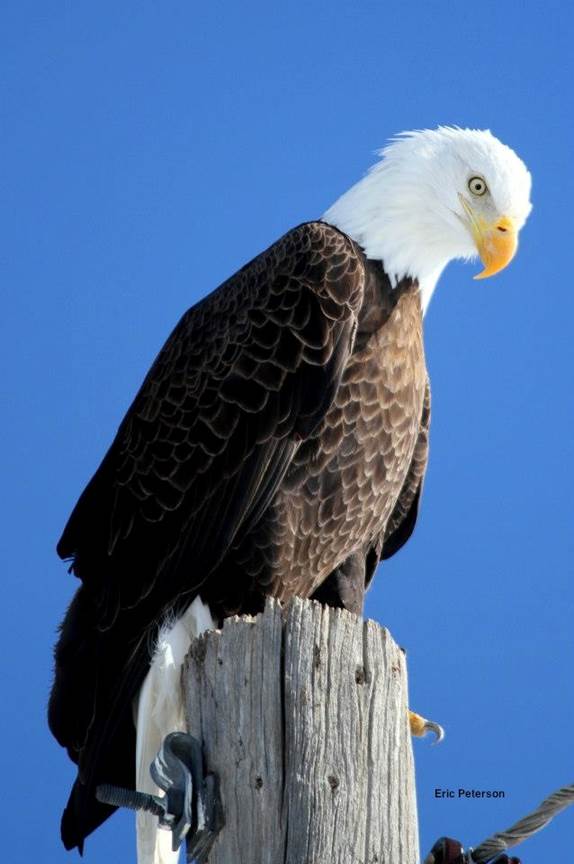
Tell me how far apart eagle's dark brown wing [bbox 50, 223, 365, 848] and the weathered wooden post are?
1025 mm

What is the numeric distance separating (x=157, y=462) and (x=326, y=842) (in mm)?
1704

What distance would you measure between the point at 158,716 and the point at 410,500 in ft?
4.44

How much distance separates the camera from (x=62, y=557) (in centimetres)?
413

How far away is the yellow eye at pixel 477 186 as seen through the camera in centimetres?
417

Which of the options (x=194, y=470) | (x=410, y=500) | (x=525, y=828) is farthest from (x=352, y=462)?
(x=525, y=828)

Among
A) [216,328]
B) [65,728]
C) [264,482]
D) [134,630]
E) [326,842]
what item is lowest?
[326,842]

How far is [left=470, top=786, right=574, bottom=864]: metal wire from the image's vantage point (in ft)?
8.29

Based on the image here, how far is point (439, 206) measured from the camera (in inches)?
168

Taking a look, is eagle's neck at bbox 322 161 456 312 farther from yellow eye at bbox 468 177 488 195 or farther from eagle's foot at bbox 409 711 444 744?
eagle's foot at bbox 409 711 444 744

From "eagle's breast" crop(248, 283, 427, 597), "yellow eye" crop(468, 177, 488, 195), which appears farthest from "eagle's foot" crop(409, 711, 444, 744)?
"yellow eye" crop(468, 177, 488, 195)

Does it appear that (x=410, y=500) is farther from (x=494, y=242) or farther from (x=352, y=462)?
(x=494, y=242)

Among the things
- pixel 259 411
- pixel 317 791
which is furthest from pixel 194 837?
pixel 259 411

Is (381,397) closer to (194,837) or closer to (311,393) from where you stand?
(311,393)

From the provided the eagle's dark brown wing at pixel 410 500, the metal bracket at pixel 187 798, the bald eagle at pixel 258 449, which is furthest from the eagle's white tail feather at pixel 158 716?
the eagle's dark brown wing at pixel 410 500
